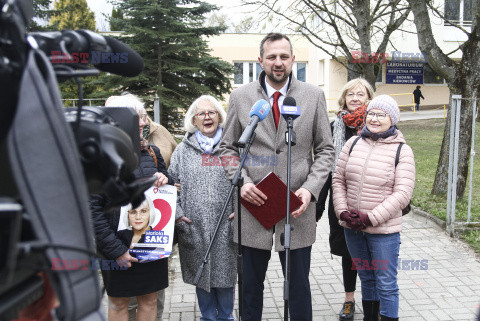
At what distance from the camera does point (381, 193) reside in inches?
145

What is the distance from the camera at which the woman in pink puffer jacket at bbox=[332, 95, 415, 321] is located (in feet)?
11.8

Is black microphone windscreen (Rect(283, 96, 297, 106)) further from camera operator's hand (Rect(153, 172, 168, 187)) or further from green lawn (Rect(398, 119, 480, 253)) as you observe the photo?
green lawn (Rect(398, 119, 480, 253))

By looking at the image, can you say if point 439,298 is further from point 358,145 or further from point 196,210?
point 196,210

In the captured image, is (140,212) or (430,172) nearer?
(140,212)

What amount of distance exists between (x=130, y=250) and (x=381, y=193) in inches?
77.8

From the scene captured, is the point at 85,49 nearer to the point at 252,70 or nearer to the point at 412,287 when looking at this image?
the point at 412,287

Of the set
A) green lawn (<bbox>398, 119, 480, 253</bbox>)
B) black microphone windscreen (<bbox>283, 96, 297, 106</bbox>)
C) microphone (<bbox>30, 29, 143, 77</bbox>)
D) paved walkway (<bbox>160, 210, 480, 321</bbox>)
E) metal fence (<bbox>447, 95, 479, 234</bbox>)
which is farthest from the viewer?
green lawn (<bbox>398, 119, 480, 253</bbox>)

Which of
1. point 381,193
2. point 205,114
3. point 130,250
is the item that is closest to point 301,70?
point 205,114

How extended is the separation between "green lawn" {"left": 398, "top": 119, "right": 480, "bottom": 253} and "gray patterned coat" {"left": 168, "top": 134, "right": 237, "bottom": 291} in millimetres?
3805

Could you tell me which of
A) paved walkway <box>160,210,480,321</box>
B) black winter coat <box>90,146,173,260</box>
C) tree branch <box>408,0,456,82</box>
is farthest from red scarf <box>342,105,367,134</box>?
tree branch <box>408,0,456,82</box>

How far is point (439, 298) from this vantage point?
4703 millimetres

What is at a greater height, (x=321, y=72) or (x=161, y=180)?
(x=321, y=72)

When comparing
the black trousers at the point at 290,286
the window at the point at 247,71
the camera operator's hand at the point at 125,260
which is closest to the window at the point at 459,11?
the window at the point at 247,71

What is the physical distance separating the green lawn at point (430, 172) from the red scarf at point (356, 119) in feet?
9.51
